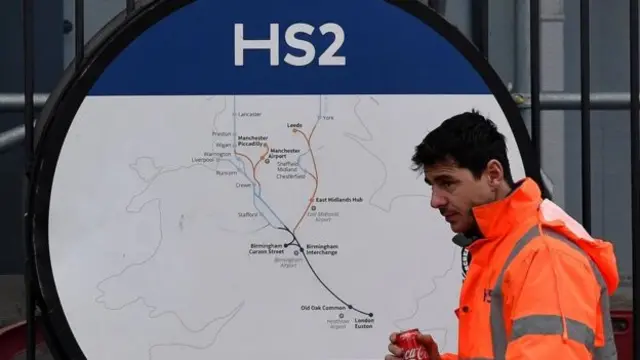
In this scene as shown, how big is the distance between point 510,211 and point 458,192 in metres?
0.13

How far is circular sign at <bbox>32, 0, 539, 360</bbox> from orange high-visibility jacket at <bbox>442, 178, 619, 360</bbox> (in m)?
0.80

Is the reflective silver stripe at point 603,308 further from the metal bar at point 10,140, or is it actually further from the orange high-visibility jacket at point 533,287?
the metal bar at point 10,140

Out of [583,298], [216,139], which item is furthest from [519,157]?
[583,298]

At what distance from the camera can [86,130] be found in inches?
128

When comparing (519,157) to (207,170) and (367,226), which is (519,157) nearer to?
Result: (367,226)

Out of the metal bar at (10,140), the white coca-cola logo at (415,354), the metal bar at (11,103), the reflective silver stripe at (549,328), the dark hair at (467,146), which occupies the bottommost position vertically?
the white coca-cola logo at (415,354)

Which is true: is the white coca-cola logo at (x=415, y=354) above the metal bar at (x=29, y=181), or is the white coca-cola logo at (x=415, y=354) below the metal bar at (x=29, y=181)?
below

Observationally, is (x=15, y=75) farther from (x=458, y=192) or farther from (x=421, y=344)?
(x=458, y=192)

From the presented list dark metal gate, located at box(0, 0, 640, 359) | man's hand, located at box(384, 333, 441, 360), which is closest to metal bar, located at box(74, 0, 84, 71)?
dark metal gate, located at box(0, 0, 640, 359)

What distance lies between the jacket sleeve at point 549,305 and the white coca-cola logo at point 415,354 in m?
0.37

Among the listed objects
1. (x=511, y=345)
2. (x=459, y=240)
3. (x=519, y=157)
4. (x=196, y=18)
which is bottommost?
(x=511, y=345)

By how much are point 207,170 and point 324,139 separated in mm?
355

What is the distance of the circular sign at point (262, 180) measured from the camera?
3254 millimetres

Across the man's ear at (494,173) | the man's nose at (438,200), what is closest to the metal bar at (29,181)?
the man's nose at (438,200)
